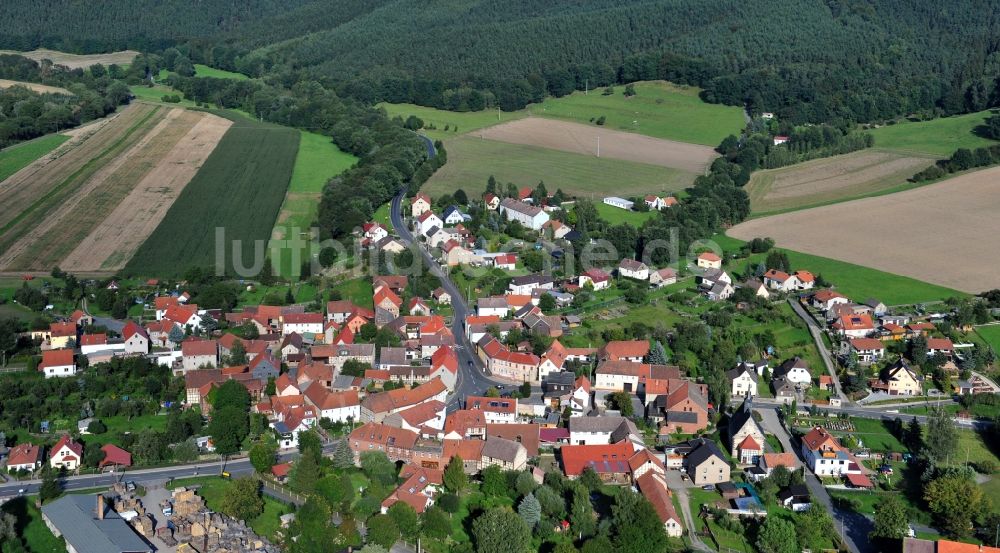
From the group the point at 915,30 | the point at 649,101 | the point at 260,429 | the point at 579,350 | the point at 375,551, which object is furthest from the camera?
the point at 915,30

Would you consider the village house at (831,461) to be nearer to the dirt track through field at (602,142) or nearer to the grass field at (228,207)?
the grass field at (228,207)

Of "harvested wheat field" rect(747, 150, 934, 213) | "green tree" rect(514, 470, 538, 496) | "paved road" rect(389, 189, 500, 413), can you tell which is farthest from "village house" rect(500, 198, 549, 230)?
"green tree" rect(514, 470, 538, 496)

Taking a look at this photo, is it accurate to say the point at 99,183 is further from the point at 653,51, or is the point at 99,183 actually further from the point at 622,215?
the point at 653,51

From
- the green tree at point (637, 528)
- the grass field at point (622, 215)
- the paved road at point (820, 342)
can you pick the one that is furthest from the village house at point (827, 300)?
the green tree at point (637, 528)

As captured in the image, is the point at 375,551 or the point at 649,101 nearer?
the point at 375,551

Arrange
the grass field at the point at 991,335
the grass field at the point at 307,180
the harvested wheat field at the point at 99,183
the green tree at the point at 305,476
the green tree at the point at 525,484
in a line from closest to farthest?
the green tree at the point at 525,484 → the green tree at the point at 305,476 → the grass field at the point at 991,335 → the harvested wheat field at the point at 99,183 → the grass field at the point at 307,180

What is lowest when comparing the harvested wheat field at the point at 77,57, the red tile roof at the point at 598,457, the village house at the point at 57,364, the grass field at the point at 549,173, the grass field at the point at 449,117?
the red tile roof at the point at 598,457

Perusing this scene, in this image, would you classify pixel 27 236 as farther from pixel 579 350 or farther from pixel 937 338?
pixel 937 338

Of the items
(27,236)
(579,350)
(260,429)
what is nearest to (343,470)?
(260,429)
